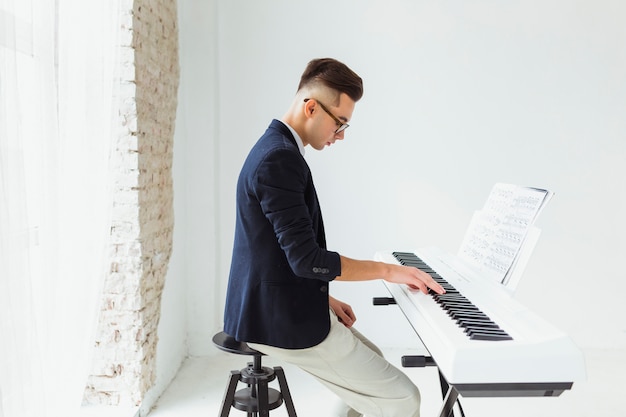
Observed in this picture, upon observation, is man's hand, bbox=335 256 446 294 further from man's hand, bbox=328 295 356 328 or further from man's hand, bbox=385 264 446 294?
man's hand, bbox=328 295 356 328

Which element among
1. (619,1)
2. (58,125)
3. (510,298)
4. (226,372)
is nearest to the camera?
(58,125)

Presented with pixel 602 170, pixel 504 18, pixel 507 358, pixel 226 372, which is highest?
pixel 504 18

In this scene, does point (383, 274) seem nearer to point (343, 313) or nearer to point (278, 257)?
point (278, 257)

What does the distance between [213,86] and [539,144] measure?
77.6 inches

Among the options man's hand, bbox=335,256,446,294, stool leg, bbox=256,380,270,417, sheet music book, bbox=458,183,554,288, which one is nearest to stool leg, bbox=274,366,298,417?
stool leg, bbox=256,380,270,417

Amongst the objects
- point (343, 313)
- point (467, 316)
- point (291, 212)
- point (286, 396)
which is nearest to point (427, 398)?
point (343, 313)

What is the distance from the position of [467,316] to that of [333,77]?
80cm

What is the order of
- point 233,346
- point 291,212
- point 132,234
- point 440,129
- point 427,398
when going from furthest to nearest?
1. point 440,129
2. point 427,398
3. point 132,234
4. point 233,346
5. point 291,212

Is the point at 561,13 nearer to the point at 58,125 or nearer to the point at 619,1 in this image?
the point at 619,1

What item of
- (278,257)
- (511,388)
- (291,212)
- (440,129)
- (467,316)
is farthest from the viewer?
(440,129)

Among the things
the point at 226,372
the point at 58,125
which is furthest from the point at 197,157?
the point at 58,125

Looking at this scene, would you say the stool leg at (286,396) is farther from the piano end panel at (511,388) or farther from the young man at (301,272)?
the piano end panel at (511,388)

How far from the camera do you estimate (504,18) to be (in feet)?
11.8

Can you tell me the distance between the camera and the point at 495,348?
131 cm
